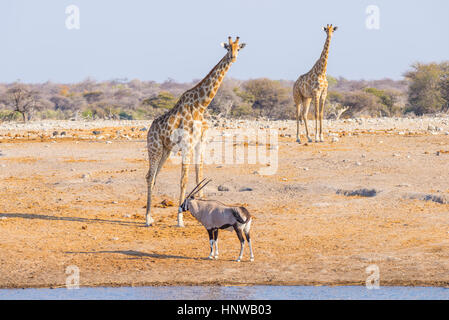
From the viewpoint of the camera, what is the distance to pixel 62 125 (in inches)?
1297

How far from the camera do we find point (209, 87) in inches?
478

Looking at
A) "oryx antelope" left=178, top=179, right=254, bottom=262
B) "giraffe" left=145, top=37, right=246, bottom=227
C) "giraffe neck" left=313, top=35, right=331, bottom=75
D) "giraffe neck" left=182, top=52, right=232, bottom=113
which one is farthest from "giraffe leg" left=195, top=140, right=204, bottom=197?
"giraffe neck" left=313, top=35, right=331, bottom=75

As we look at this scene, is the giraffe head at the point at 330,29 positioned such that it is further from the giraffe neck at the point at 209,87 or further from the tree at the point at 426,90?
the tree at the point at 426,90

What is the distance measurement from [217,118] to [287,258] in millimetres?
21181

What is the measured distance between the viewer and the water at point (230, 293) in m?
8.20

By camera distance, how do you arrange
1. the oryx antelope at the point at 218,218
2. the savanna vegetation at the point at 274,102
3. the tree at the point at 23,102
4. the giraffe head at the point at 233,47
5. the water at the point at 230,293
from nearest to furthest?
the water at the point at 230,293, the oryx antelope at the point at 218,218, the giraffe head at the point at 233,47, the tree at the point at 23,102, the savanna vegetation at the point at 274,102

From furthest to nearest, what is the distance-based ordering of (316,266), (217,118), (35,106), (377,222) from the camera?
(35,106), (217,118), (377,222), (316,266)

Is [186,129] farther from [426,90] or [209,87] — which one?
[426,90]

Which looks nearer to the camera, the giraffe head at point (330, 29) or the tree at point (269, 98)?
the giraffe head at point (330, 29)

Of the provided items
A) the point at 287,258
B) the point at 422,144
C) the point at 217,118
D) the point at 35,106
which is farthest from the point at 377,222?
the point at 35,106

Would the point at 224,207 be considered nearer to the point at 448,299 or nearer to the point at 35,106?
the point at 448,299

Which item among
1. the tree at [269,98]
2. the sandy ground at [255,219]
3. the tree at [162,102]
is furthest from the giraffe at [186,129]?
the tree at [162,102]

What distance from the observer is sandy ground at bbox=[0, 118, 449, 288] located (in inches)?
362
